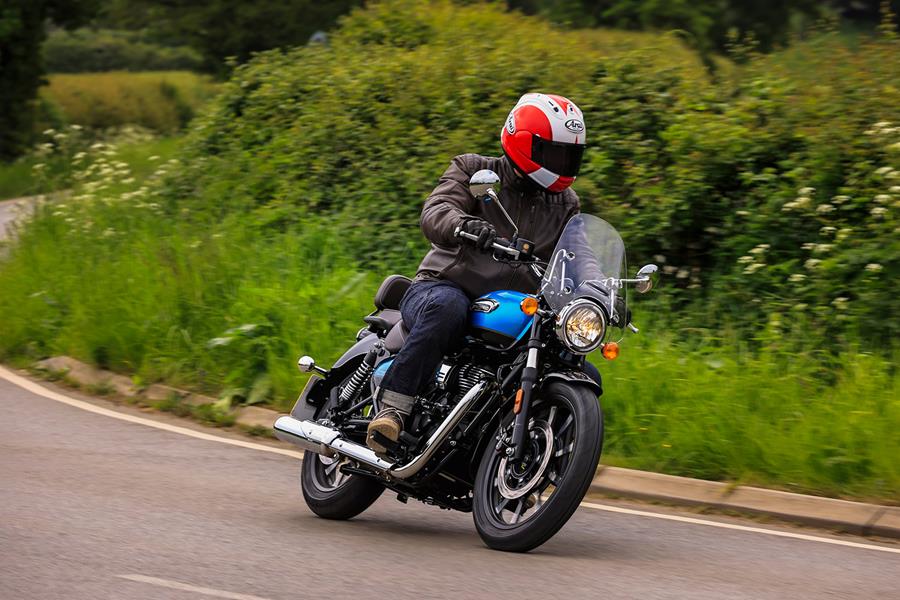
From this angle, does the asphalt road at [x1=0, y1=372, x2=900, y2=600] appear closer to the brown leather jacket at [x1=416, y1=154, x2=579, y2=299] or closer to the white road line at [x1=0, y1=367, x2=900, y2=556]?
the white road line at [x1=0, y1=367, x2=900, y2=556]

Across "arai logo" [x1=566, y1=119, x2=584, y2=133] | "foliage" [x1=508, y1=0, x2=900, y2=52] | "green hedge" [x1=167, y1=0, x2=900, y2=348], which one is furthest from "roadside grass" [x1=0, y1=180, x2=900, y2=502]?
"foliage" [x1=508, y1=0, x2=900, y2=52]

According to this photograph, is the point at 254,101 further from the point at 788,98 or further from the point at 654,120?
the point at 788,98

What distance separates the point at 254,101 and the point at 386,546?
11239mm

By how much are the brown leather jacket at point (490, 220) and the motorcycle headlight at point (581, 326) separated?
636 mm

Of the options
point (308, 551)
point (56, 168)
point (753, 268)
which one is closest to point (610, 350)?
point (308, 551)

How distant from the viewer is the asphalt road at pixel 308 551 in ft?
17.6

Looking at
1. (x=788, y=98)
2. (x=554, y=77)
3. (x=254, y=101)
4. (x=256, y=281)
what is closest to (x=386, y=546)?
(x=256, y=281)

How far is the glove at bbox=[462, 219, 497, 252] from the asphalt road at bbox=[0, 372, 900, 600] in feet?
4.53

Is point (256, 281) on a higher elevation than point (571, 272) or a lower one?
lower

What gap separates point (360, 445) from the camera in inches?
259

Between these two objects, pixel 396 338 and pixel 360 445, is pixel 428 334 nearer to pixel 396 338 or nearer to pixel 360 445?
pixel 396 338

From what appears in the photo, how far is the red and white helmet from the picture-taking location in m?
6.12

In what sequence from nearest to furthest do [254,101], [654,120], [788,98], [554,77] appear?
[788,98] < [654,120] < [554,77] < [254,101]

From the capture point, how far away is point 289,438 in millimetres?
6914
